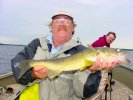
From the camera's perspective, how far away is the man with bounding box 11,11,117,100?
5.79m

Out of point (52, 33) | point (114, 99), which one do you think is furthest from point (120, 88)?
point (52, 33)

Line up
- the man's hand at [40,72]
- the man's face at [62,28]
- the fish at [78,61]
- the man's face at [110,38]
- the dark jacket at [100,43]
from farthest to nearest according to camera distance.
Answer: the man's face at [110,38]
the dark jacket at [100,43]
the man's face at [62,28]
the man's hand at [40,72]
the fish at [78,61]

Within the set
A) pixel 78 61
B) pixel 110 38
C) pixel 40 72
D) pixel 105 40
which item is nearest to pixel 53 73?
pixel 40 72

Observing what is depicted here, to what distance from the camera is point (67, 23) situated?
6.20 meters

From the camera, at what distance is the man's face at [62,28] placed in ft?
20.2

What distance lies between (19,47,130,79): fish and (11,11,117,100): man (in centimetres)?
9

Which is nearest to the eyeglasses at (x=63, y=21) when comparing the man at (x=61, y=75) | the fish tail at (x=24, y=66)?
the man at (x=61, y=75)

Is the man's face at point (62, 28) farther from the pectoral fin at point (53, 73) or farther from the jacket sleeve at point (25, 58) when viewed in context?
the pectoral fin at point (53, 73)

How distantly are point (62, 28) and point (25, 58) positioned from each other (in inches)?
31.2

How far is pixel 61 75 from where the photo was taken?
590 cm

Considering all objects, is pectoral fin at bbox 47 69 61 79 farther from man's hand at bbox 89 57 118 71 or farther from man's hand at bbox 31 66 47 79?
man's hand at bbox 89 57 118 71

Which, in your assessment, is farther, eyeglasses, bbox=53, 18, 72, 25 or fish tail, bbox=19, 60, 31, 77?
eyeglasses, bbox=53, 18, 72, 25

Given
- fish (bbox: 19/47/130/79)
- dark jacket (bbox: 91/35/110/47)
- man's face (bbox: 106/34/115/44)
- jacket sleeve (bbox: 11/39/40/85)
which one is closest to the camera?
fish (bbox: 19/47/130/79)

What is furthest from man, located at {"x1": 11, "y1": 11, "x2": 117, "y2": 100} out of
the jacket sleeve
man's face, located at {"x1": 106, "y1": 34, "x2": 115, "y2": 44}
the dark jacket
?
man's face, located at {"x1": 106, "y1": 34, "x2": 115, "y2": 44}
